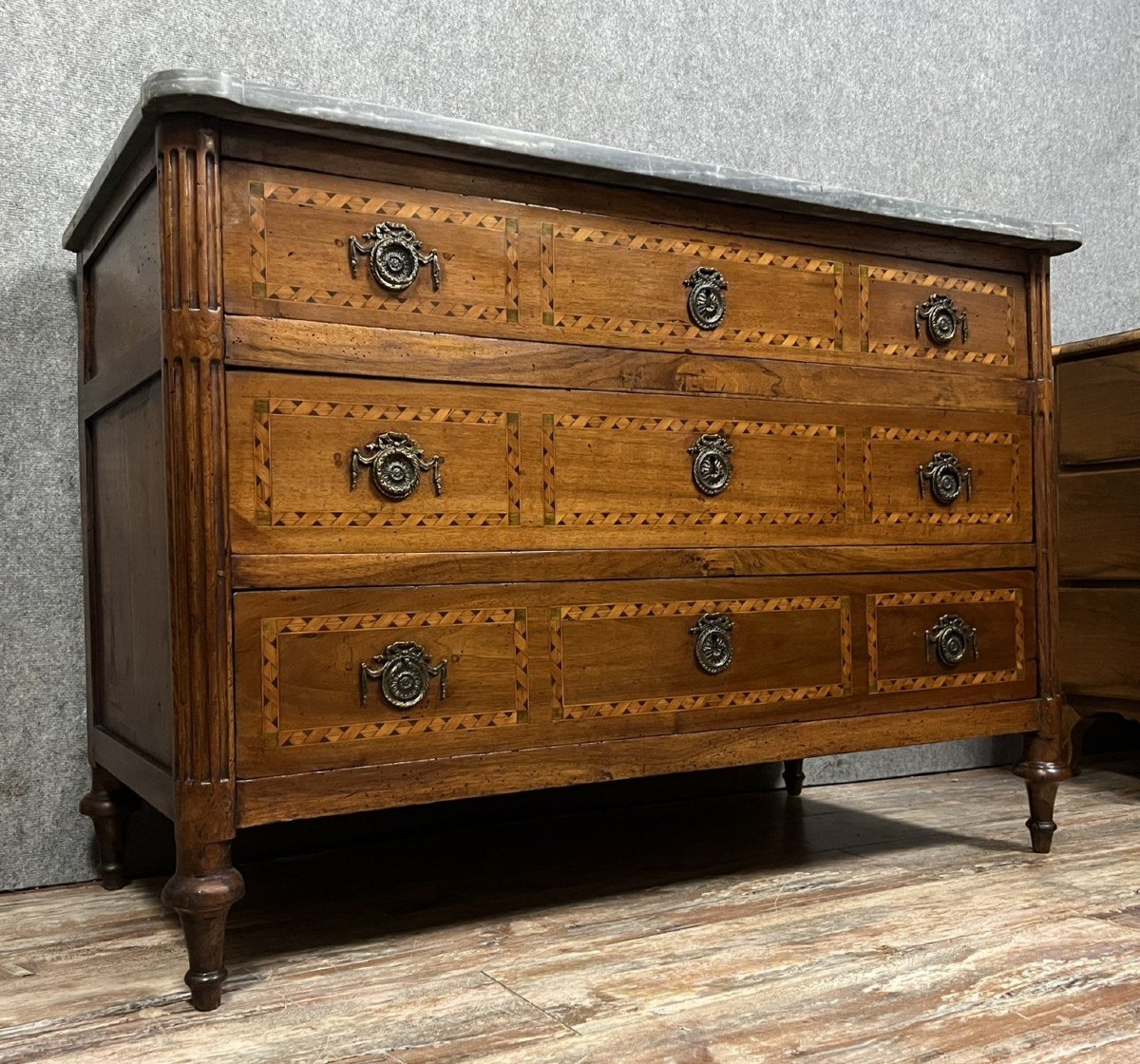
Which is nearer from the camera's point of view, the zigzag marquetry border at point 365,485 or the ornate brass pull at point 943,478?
the zigzag marquetry border at point 365,485

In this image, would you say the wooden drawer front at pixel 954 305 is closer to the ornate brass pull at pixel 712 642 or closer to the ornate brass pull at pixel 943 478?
the ornate brass pull at pixel 943 478

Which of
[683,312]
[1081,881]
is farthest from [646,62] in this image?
[1081,881]

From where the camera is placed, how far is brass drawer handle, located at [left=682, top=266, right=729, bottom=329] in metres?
1.31

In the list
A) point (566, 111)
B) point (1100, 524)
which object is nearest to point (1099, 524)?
point (1100, 524)

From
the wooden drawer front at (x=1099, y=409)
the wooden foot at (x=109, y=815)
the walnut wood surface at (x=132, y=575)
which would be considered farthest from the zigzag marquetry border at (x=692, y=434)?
the wooden drawer front at (x=1099, y=409)

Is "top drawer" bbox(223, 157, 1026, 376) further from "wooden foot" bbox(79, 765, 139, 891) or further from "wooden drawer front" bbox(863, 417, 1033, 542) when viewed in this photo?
"wooden foot" bbox(79, 765, 139, 891)

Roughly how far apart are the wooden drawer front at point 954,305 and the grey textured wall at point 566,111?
0.61m

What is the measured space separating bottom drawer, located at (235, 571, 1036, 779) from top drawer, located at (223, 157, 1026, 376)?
0.90 feet

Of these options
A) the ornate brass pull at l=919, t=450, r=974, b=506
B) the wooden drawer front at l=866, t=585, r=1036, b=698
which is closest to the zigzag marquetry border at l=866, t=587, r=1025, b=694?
the wooden drawer front at l=866, t=585, r=1036, b=698

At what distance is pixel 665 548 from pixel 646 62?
1.02 meters

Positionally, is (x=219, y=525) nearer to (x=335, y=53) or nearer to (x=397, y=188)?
(x=397, y=188)

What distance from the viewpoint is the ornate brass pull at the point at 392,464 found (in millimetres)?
1122

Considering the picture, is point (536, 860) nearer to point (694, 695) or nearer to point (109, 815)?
point (694, 695)

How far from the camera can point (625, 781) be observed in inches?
73.4
